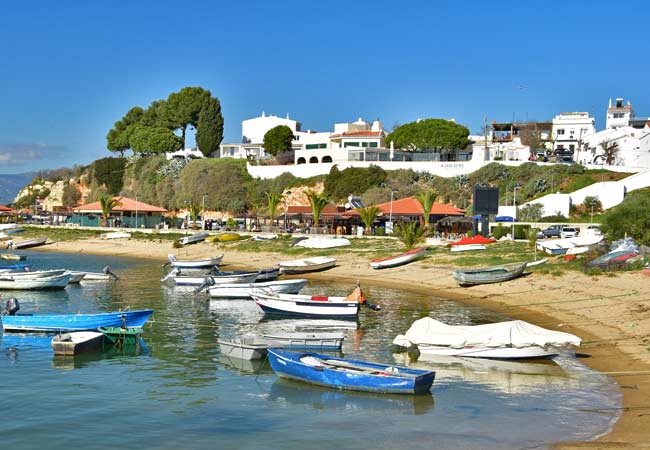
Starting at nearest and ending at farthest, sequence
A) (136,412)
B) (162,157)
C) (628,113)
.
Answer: (136,412) < (162,157) < (628,113)

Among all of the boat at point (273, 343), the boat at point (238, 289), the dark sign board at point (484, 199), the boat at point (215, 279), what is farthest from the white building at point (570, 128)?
the boat at point (273, 343)

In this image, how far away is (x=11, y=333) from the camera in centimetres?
3125

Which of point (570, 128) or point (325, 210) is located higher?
point (570, 128)

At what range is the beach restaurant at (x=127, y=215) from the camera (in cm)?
10256

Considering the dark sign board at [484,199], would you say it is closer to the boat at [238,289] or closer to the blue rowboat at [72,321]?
the boat at [238,289]

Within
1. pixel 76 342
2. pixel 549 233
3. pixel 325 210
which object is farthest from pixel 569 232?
pixel 76 342

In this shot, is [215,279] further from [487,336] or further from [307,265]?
[487,336]

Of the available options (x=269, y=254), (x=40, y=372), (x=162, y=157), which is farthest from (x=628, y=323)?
(x=162, y=157)

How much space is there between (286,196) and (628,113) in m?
73.8

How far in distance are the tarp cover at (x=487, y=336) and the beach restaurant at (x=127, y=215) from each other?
254 feet

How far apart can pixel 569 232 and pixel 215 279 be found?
33.1 metres

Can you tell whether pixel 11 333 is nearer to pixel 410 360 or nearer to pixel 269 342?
pixel 269 342

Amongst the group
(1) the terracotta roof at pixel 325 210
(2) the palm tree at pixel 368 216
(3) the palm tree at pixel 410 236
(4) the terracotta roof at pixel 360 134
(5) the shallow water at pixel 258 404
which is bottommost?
(5) the shallow water at pixel 258 404

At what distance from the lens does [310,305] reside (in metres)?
36.0
